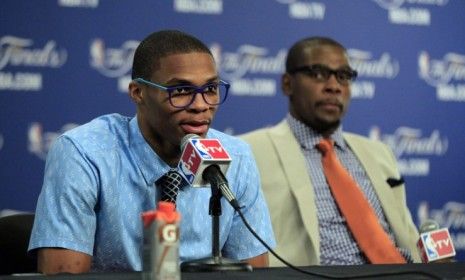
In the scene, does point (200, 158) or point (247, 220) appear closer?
point (200, 158)

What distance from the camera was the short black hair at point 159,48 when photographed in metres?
2.75

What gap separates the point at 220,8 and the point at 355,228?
4.67ft

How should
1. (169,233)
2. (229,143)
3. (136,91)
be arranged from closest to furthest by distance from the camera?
(169,233) < (136,91) < (229,143)

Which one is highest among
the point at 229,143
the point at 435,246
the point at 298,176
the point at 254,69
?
the point at 254,69

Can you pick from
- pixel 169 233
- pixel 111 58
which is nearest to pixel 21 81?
pixel 111 58

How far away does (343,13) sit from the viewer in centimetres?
507

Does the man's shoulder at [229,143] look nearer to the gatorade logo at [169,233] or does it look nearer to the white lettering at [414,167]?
the gatorade logo at [169,233]

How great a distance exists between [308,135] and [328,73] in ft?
0.99

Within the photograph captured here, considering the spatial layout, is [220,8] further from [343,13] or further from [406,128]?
[406,128]

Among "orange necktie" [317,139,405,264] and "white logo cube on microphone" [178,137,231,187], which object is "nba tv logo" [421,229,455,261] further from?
"white logo cube on microphone" [178,137,231,187]

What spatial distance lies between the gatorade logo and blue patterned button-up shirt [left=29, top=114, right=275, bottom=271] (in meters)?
0.86

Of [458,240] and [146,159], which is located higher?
[146,159]

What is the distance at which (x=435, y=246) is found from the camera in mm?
3182

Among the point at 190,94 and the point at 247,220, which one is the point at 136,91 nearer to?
the point at 190,94
